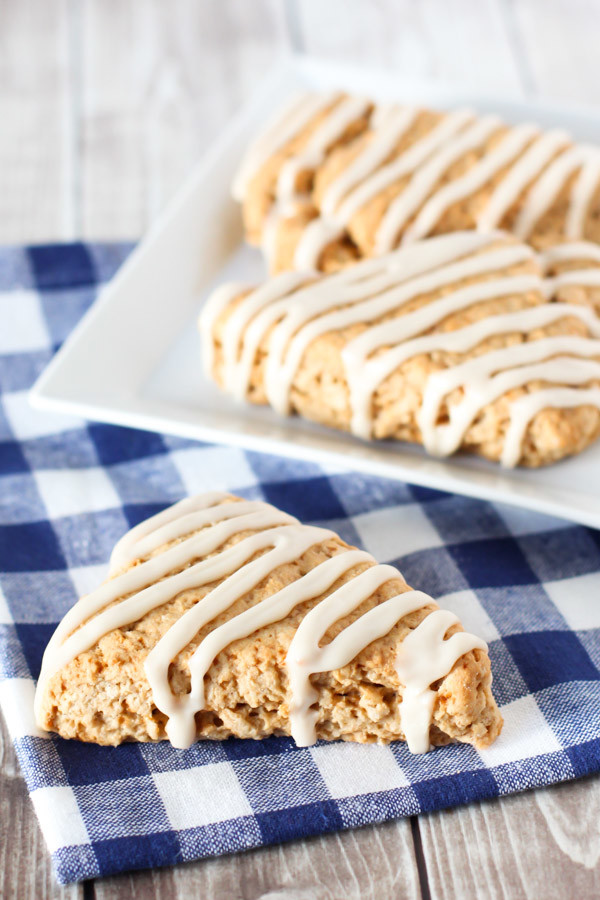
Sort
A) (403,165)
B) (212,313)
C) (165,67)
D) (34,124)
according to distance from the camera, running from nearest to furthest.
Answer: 1. (212,313)
2. (403,165)
3. (34,124)
4. (165,67)

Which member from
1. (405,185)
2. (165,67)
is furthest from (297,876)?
(165,67)

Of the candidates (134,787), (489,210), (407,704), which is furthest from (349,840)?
(489,210)

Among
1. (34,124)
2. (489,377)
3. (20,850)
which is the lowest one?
(20,850)

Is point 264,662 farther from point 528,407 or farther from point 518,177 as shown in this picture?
point 518,177

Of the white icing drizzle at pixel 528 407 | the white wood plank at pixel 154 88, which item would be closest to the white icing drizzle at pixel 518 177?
the white icing drizzle at pixel 528 407

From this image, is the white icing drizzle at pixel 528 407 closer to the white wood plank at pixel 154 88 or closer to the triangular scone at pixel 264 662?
the triangular scone at pixel 264 662

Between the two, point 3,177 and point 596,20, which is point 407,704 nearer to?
point 3,177
